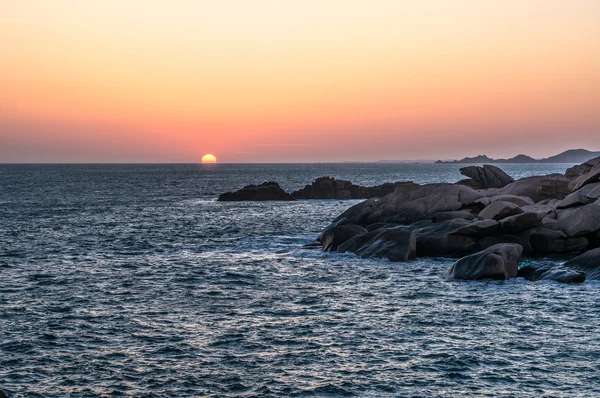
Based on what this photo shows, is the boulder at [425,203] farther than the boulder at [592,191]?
Yes

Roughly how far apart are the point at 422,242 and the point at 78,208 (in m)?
55.6

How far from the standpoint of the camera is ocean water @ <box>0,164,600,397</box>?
17.2m

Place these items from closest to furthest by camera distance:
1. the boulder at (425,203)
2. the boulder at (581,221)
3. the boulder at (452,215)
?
the boulder at (581,221)
the boulder at (452,215)
the boulder at (425,203)

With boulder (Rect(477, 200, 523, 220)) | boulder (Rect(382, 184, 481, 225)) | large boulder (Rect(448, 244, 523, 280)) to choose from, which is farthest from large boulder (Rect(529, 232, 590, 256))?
boulder (Rect(382, 184, 481, 225))

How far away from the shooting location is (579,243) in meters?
36.7

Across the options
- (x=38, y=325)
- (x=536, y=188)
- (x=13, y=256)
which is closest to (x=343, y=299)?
(x=38, y=325)

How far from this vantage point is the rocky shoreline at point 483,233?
31.7 m

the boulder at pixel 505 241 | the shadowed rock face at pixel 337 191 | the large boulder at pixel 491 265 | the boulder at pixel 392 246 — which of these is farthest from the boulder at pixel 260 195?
the large boulder at pixel 491 265

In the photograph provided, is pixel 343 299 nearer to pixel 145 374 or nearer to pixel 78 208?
pixel 145 374

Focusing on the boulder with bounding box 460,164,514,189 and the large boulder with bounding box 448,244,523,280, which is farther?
the boulder with bounding box 460,164,514,189

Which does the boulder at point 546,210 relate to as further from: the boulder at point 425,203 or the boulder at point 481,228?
the boulder at point 481,228

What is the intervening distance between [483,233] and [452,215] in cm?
549

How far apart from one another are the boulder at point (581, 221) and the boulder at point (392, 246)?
9096 millimetres

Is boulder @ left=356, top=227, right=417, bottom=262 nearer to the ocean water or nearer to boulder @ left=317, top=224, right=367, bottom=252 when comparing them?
the ocean water
